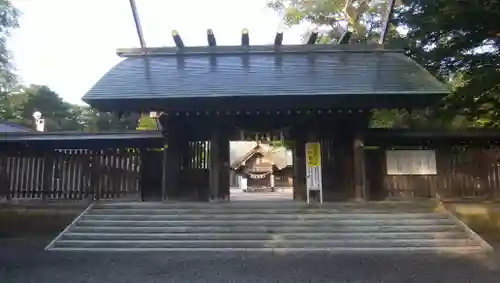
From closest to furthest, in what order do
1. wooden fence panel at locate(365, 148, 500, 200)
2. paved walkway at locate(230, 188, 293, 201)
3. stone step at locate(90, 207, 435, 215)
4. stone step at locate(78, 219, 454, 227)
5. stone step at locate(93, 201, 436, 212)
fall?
stone step at locate(78, 219, 454, 227) → stone step at locate(90, 207, 435, 215) → stone step at locate(93, 201, 436, 212) → wooden fence panel at locate(365, 148, 500, 200) → paved walkway at locate(230, 188, 293, 201)

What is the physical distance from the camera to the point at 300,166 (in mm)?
13211

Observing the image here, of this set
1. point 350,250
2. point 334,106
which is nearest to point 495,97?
point 334,106

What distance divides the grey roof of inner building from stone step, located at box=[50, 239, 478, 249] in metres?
4.38

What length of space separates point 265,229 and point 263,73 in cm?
602

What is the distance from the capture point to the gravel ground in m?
6.64

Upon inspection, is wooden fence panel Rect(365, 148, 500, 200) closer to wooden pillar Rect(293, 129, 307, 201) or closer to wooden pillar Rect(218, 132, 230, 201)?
wooden pillar Rect(293, 129, 307, 201)

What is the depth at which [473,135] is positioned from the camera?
42.7ft

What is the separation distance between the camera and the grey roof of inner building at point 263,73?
12359 mm

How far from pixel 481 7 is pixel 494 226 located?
20.6 ft

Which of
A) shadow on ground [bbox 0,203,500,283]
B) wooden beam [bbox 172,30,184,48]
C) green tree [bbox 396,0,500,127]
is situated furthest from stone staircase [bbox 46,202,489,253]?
wooden beam [bbox 172,30,184,48]

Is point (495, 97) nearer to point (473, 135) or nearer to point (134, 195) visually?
point (473, 135)

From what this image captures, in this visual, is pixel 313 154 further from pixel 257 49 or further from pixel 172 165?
pixel 257 49

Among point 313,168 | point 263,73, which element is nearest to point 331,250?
point 313,168

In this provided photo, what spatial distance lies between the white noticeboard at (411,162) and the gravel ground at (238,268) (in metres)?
4.65
